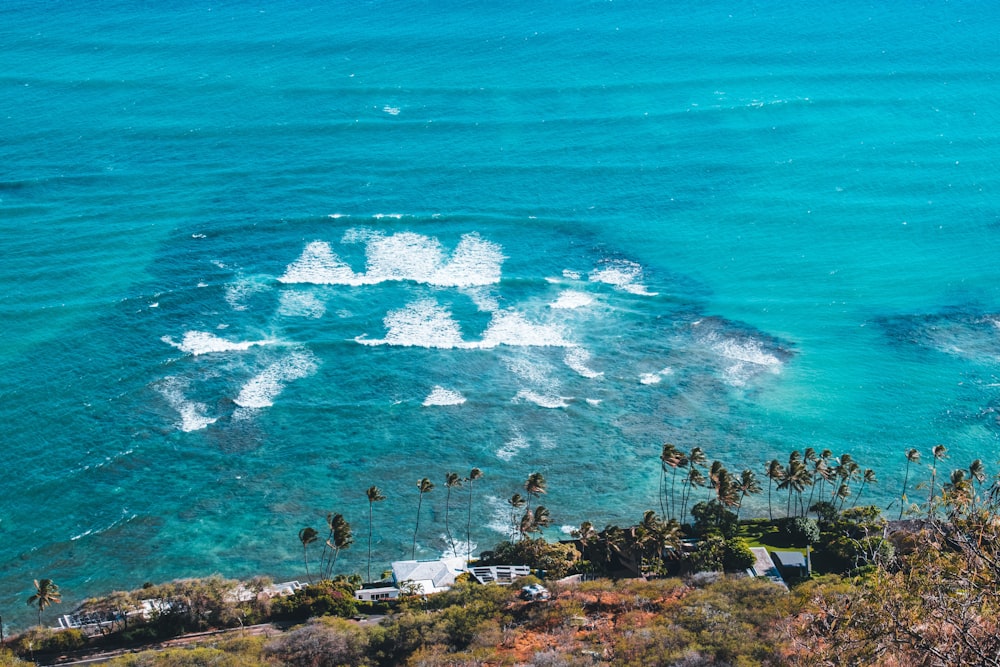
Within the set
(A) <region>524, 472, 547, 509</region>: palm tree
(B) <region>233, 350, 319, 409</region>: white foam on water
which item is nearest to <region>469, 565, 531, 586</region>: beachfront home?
(A) <region>524, 472, 547, 509</region>: palm tree

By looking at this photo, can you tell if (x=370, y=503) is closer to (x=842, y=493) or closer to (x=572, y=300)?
(x=572, y=300)

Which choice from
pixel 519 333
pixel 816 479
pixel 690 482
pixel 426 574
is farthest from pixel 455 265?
pixel 816 479

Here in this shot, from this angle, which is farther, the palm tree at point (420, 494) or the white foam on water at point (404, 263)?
the white foam on water at point (404, 263)

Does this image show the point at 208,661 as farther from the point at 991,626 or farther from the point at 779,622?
the point at 991,626

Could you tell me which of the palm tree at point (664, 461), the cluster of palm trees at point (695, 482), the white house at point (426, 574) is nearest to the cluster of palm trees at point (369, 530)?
the white house at point (426, 574)

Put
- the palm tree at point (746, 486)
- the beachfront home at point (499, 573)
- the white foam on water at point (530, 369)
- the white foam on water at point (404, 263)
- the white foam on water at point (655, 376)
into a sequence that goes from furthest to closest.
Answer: the white foam on water at point (404, 263) → the white foam on water at point (530, 369) → the white foam on water at point (655, 376) → the palm tree at point (746, 486) → the beachfront home at point (499, 573)

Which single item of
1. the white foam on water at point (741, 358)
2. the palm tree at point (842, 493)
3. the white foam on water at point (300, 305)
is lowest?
the palm tree at point (842, 493)

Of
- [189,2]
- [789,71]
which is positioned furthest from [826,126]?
[189,2]

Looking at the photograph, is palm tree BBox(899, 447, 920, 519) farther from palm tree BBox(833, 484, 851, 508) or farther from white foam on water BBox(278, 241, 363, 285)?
white foam on water BBox(278, 241, 363, 285)

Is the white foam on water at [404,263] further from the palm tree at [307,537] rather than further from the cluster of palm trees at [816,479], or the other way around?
the cluster of palm trees at [816,479]
